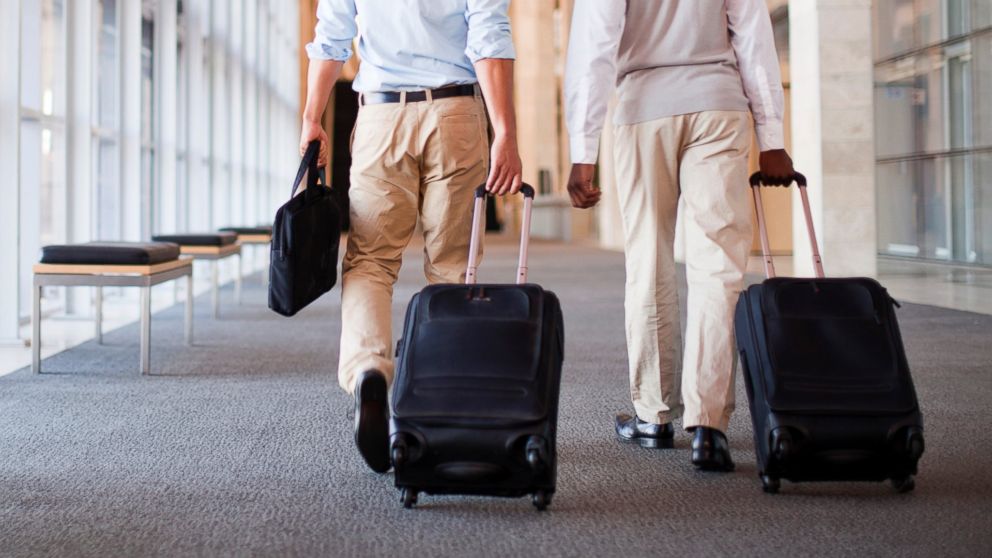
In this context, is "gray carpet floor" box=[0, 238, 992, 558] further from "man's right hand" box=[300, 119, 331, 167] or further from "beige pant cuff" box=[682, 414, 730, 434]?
"man's right hand" box=[300, 119, 331, 167]

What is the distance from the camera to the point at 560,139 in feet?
112

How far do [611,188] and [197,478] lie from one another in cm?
2011

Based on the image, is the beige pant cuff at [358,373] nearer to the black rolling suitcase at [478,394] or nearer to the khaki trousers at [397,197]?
the khaki trousers at [397,197]

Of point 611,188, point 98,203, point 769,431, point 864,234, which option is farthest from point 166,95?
point 611,188

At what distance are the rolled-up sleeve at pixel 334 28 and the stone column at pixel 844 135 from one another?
772 centimetres

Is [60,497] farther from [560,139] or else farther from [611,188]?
[560,139]

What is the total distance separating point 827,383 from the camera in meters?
2.61

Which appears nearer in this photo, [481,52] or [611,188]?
[481,52]

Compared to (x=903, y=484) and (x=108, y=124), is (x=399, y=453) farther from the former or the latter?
(x=108, y=124)

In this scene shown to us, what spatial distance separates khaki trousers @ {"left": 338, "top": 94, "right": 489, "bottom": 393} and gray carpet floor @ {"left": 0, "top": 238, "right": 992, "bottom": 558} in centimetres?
43

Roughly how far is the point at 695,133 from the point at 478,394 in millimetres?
1018

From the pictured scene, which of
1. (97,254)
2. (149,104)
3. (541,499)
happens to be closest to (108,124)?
(149,104)

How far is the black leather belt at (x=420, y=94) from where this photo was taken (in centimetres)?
287

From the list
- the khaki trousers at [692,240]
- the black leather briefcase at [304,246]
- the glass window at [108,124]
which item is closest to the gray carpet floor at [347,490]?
the khaki trousers at [692,240]
